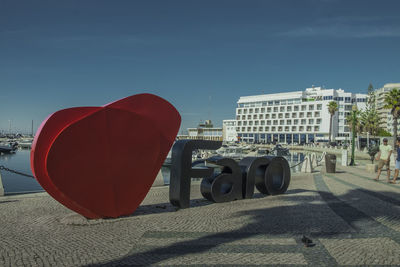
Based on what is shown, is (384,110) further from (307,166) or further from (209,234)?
(209,234)

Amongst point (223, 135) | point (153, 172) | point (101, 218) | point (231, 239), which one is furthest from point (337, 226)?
point (223, 135)

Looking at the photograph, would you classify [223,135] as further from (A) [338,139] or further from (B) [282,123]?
(A) [338,139]

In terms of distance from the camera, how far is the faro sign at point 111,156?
7.63 m

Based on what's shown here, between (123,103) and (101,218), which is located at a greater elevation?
(123,103)

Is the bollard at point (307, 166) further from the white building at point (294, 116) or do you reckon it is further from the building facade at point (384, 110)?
the building facade at point (384, 110)

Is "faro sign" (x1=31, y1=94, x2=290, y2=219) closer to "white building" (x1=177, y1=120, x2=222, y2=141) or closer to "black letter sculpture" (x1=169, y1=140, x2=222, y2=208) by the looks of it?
"black letter sculpture" (x1=169, y1=140, x2=222, y2=208)

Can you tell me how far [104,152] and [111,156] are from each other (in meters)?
0.21

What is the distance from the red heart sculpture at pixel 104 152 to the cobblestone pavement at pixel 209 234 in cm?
57

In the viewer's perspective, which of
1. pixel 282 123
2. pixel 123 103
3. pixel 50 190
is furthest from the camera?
pixel 282 123

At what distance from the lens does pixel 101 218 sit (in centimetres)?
877

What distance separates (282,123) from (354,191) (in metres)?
105

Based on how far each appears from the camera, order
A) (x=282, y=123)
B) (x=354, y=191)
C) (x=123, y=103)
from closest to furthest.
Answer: (x=123, y=103)
(x=354, y=191)
(x=282, y=123)

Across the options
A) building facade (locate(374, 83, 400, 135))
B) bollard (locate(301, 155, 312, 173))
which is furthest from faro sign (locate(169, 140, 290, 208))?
building facade (locate(374, 83, 400, 135))

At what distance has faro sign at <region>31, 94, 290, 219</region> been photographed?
25.0 ft
